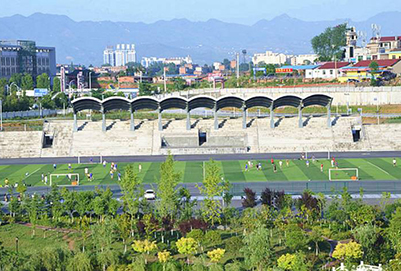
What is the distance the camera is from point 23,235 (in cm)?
4316

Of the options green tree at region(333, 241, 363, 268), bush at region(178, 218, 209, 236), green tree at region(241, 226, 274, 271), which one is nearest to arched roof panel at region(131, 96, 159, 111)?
bush at region(178, 218, 209, 236)

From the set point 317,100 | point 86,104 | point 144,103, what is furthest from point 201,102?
point 317,100

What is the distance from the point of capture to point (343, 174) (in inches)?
2435

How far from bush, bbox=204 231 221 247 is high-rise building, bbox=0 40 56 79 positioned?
149 meters

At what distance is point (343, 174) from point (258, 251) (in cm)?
3002

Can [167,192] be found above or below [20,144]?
below

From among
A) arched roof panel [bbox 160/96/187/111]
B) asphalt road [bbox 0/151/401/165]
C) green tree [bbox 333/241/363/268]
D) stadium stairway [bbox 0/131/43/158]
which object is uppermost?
arched roof panel [bbox 160/96/187/111]

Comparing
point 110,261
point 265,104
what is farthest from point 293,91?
point 110,261

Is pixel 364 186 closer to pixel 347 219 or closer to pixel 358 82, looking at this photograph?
pixel 347 219

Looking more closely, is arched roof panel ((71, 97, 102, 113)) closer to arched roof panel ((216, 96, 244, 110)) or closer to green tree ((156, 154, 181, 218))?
arched roof panel ((216, 96, 244, 110))

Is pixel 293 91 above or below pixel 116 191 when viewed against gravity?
above

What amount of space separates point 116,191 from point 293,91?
2690 inches

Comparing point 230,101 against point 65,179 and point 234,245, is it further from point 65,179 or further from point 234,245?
point 234,245

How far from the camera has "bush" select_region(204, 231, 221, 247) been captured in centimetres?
3832
